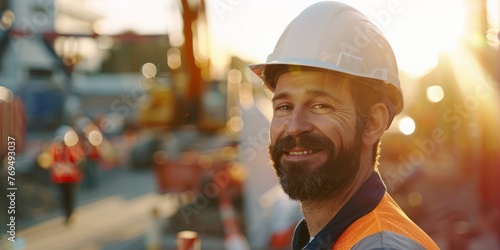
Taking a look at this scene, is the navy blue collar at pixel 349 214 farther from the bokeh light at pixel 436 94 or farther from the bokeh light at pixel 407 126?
the bokeh light at pixel 407 126

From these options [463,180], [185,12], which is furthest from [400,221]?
[463,180]

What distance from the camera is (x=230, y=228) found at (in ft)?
31.3

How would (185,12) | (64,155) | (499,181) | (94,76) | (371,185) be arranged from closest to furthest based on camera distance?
(371,185), (499,181), (64,155), (185,12), (94,76)

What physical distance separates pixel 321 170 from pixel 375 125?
0.25m

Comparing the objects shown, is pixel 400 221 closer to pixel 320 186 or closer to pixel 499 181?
pixel 320 186

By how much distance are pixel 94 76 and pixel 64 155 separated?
4269 centimetres

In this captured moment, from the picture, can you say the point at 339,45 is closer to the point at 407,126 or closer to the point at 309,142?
the point at 309,142

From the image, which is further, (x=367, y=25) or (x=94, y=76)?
(x=94, y=76)

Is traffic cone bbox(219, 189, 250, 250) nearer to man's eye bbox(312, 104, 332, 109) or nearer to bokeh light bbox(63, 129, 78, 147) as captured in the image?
bokeh light bbox(63, 129, 78, 147)

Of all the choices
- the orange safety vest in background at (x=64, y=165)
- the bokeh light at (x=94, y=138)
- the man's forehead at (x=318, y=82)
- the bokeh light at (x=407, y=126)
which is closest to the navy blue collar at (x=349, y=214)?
the man's forehead at (x=318, y=82)

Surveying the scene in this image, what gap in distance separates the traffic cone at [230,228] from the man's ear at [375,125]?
21.0 feet

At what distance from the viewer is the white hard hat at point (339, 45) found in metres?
2.02

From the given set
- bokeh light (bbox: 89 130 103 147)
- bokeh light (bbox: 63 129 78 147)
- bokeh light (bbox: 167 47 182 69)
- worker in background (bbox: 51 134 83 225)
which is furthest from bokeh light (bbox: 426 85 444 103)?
bokeh light (bbox: 89 130 103 147)

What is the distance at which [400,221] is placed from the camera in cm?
173
